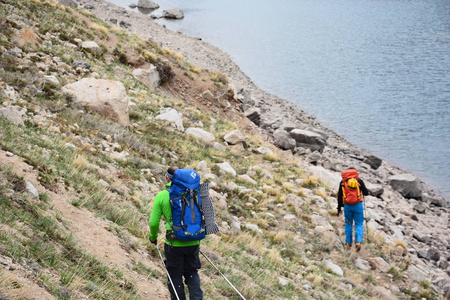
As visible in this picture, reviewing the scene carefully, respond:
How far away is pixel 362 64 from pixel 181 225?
130ft

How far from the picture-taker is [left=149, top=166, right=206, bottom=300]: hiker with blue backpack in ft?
18.5

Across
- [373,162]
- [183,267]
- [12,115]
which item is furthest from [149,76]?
[183,267]

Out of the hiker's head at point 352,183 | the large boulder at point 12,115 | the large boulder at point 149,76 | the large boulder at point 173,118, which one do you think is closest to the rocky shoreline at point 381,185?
the hiker's head at point 352,183

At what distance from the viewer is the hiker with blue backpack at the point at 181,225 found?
563 cm

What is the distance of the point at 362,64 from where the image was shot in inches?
1646

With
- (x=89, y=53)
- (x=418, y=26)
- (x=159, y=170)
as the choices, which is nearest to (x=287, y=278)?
(x=159, y=170)

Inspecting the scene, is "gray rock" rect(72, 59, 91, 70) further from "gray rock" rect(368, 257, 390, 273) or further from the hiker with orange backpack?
"gray rock" rect(368, 257, 390, 273)

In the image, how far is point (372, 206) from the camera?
17.2m

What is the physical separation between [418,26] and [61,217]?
174ft

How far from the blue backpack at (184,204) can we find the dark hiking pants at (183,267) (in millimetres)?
273

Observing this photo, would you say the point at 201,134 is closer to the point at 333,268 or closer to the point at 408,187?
the point at 333,268

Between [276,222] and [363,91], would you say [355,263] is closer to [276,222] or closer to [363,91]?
[276,222]

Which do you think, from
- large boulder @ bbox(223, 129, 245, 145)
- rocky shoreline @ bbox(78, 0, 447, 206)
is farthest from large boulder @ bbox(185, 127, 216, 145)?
rocky shoreline @ bbox(78, 0, 447, 206)

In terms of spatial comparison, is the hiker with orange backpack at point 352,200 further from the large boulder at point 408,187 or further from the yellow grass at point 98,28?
the yellow grass at point 98,28
